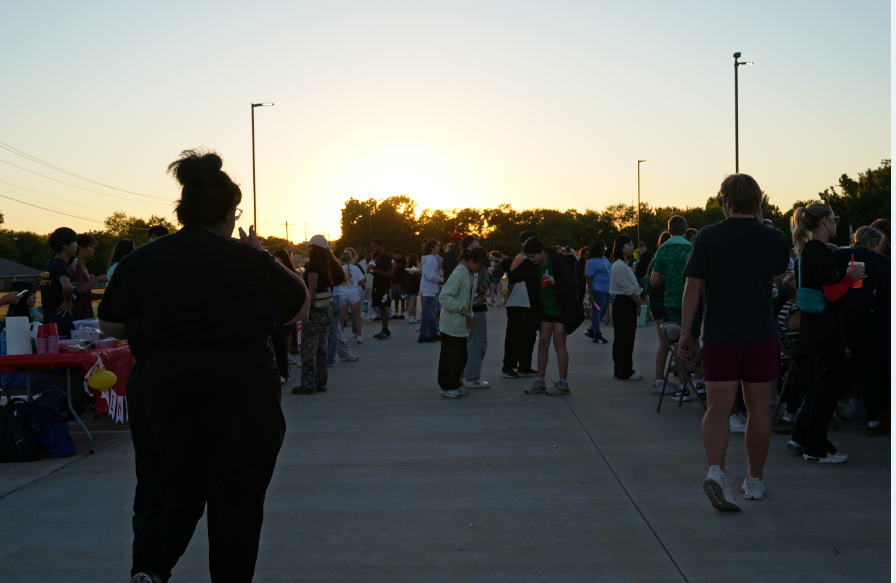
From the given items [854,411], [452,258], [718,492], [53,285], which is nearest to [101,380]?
[53,285]

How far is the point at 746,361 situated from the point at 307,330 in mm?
5909

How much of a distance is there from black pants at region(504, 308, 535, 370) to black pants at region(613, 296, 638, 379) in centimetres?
107

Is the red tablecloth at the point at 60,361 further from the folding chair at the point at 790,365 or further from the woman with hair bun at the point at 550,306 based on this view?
the folding chair at the point at 790,365

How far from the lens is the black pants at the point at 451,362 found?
9023 mm

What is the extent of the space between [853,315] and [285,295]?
481 cm

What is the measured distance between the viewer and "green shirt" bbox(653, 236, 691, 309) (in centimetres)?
805

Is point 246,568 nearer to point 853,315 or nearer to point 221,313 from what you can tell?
point 221,313

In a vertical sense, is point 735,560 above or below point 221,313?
below

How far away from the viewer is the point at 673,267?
319 inches

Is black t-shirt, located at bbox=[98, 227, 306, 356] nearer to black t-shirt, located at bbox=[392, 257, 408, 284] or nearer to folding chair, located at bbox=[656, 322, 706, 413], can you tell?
folding chair, located at bbox=[656, 322, 706, 413]

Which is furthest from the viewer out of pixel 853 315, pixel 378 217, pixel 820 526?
pixel 378 217

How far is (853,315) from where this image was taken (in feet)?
20.2

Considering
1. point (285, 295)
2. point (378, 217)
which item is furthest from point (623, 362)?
point (378, 217)

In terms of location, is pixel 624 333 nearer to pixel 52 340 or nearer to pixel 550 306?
pixel 550 306
